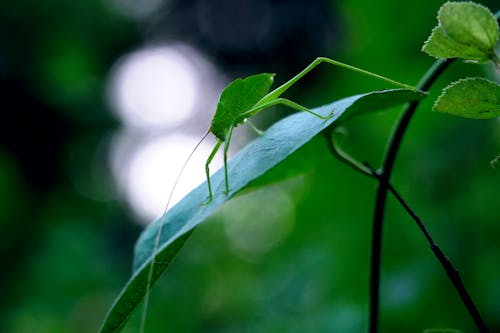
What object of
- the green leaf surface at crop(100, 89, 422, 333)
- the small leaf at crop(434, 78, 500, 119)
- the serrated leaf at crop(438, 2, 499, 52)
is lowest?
the green leaf surface at crop(100, 89, 422, 333)

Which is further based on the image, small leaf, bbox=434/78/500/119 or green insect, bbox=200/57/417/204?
green insect, bbox=200/57/417/204

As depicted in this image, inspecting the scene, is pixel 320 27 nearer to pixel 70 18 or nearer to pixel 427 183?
pixel 70 18

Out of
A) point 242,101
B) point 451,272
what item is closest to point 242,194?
point 242,101

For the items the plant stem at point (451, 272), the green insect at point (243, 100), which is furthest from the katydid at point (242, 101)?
the plant stem at point (451, 272)

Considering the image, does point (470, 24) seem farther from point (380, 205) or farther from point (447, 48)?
point (380, 205)

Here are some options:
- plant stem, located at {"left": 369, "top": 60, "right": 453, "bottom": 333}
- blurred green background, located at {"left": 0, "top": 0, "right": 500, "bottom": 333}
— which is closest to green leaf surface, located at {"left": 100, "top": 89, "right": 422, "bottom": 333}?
plant stem, located at {"left": 369, "top": 60, "right": 453, "bottom": 333}

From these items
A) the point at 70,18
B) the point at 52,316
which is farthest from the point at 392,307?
the point at 70,18

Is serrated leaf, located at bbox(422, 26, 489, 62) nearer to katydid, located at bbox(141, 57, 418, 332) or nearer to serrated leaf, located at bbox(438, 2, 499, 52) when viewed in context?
serrated leaf, located at bbox(438, 2, 499, 52)
